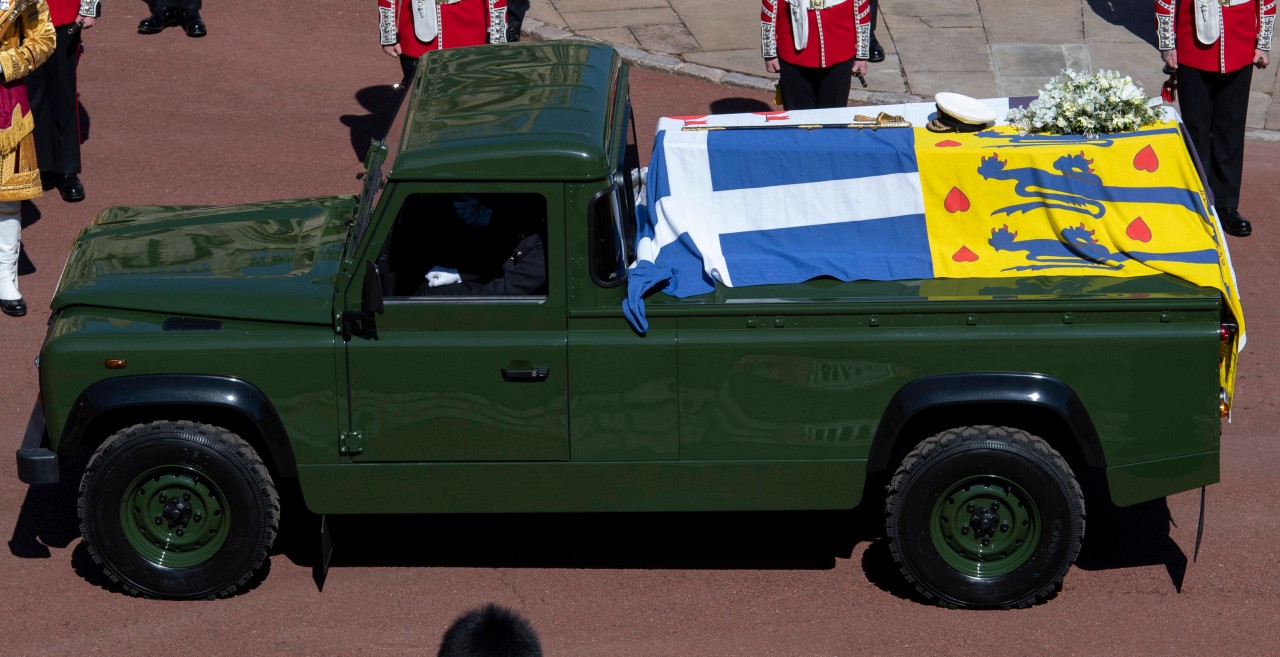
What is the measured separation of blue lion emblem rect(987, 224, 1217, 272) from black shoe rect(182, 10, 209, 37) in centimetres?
901

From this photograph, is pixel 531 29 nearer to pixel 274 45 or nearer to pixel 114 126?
pixel 274 45

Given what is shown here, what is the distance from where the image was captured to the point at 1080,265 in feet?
20.3

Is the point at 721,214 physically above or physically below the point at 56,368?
above

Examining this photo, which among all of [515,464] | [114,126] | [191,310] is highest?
[191,310]

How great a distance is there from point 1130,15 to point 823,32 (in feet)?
16.8

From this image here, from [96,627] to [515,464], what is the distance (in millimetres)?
1835

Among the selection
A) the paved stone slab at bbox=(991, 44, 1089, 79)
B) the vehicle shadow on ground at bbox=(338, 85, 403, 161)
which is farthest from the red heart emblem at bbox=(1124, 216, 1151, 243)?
the paved stone slab at bbox=(991, 44, 1089, 79)

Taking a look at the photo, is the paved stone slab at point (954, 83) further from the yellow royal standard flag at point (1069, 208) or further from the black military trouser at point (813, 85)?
the yellow royal standard flag at point (1069, 208)

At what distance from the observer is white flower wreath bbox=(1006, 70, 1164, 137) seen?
655cm

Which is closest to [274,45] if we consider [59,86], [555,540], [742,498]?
[59,86]

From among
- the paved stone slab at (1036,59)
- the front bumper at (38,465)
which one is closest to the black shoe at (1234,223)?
the paved stone slab at (1036,59)

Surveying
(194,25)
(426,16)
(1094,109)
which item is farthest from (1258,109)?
(194,25)

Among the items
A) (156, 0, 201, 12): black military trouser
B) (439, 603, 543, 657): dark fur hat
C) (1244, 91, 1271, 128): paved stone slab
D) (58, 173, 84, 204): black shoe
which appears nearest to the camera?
(439, 603, 543, 657): dark fur hat

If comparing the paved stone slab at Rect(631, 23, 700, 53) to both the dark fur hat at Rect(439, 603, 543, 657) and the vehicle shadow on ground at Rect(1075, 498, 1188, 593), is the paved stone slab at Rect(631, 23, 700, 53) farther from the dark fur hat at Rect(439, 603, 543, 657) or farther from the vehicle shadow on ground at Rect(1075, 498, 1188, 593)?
the dark fur hat at Rect(439, 603, 543, 657)
